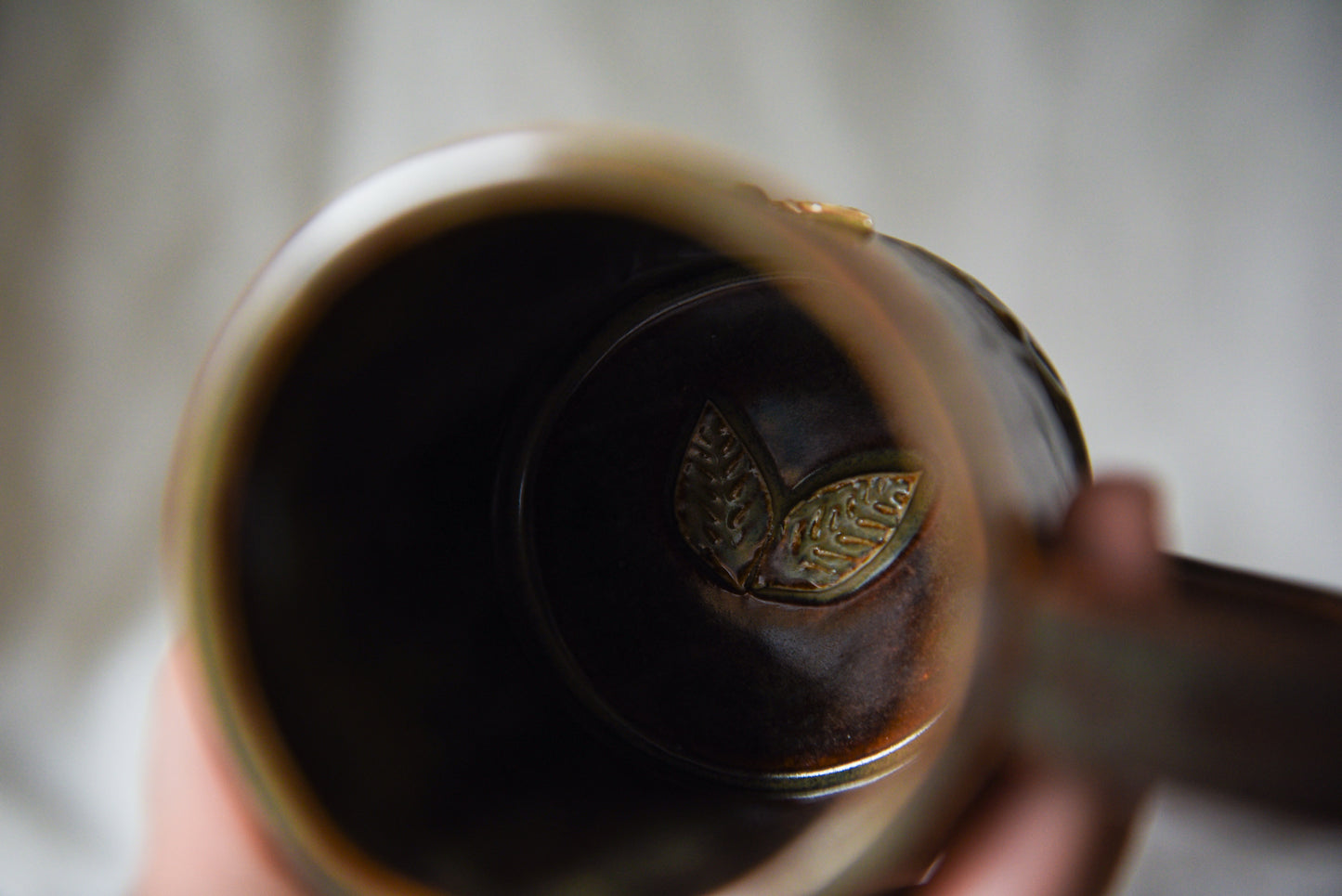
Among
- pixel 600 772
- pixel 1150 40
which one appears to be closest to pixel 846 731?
pixel 600 772

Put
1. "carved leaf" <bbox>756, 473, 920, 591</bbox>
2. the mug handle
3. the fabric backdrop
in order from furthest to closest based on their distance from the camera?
1. the fabric backdrop
2. "carved leaf" <bbox>756, 473, 920, 591</bbox>
3. the mug handle

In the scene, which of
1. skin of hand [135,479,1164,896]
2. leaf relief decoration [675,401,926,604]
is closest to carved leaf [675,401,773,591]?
leaf relief decoration [675,401,926,604]

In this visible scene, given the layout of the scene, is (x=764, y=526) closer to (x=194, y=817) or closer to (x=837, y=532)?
(x=837, y=532)

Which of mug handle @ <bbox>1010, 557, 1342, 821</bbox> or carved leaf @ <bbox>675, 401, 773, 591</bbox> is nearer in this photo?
mug handle @ <bbox>1010, 557, 1342, 821</bbox>

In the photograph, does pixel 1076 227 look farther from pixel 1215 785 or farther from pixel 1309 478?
pixel 1215 785

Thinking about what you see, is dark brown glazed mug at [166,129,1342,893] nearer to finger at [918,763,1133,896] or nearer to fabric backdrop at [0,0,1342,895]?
finger at [918,763,1133,896]

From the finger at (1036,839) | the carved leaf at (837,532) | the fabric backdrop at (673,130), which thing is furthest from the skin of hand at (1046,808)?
the fabric backdrop at (673,130)

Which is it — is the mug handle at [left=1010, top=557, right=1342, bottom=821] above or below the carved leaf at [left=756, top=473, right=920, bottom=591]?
below

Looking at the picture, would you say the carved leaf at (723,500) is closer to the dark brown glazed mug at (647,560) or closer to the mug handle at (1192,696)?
the dark brown glazed mug at (647,560)
